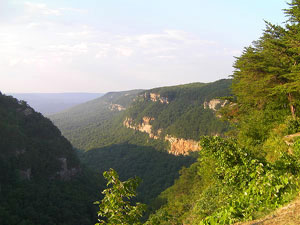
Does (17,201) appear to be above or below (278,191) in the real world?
below

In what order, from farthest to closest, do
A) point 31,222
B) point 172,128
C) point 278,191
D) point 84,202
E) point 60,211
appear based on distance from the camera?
point 172,128 < point 84,202 < point 60,211 < point 31,222 < point 278,191

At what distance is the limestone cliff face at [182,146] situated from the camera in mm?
114912

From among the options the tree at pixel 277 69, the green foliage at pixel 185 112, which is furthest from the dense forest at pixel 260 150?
the green foliage at pixel 185 112

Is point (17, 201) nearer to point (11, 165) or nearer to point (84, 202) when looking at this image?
point (11, 165)

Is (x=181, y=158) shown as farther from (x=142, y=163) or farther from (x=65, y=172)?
(x=65, y=172)

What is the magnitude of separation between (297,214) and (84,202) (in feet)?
199

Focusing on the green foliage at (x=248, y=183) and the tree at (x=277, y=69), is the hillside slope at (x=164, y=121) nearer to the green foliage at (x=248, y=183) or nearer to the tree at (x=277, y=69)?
the tree at (x=277, y=69)

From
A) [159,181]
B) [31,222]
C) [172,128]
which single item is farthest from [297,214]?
[172,128]

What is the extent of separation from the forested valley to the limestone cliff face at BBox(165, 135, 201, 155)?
1.95 ft

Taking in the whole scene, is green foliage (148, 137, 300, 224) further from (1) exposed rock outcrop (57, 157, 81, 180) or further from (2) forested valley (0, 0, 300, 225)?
(1) exposed rock outcrop (57, 157, 81, 180)

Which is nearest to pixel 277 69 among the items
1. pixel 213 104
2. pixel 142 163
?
pixel 142 163

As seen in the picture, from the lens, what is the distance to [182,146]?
12069 centimetres

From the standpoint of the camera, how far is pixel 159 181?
87.7 meters

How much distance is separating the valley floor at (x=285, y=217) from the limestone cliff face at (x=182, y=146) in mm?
108669
